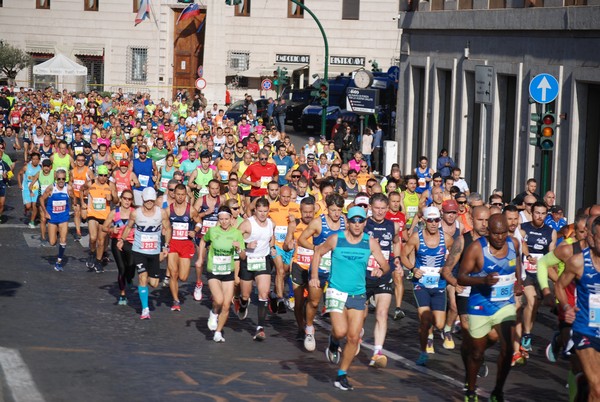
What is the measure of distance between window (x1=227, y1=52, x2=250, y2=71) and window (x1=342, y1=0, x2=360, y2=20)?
5652mm

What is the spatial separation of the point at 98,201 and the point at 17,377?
838 centimetres

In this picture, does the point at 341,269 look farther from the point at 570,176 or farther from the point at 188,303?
the point at 570,176

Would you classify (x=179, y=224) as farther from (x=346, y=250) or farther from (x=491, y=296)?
(x=491, y=296)

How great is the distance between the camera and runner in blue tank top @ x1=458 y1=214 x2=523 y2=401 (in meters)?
11.6

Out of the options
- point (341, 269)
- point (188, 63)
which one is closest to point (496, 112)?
point (341, 269)

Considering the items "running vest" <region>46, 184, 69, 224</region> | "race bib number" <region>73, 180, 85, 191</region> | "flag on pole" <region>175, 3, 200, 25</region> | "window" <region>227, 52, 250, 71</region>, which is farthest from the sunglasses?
"window" <region>227, 52, 250, 71</region>

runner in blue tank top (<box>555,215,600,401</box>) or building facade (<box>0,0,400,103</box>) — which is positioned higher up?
building facade (<box>0,0,400,103</box>)

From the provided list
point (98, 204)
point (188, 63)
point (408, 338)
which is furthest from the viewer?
point (188, 63)

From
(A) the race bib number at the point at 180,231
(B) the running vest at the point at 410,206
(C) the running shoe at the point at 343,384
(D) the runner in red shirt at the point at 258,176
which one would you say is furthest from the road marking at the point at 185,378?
(D) the runner in red shirt at the point at 258,176

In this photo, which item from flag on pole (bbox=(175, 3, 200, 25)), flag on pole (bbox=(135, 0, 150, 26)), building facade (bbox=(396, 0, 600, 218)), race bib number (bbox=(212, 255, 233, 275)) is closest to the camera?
race bib number (bbox=(212, 255, 233, 275))

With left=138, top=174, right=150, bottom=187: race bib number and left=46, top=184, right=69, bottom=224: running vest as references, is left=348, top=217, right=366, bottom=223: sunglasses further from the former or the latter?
left=138, top=174, right=150, bottom=187: race bib number

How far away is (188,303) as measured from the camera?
18.2m

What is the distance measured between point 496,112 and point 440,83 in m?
4.93

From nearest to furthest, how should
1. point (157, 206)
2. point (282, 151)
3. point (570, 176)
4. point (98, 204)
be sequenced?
1. point (157, 206)
2. point (98, 204)
3. point (570, 176)
4. point (282, 151)
